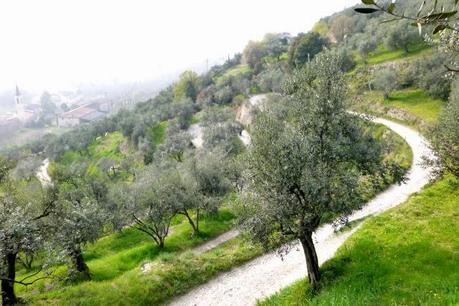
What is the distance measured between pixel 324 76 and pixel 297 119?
3.96 m

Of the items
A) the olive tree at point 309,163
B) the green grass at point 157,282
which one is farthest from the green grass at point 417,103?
the green grass at point 157,282

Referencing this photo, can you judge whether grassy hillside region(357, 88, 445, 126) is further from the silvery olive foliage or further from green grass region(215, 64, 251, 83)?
green grass region(215, 64, 251, 83)

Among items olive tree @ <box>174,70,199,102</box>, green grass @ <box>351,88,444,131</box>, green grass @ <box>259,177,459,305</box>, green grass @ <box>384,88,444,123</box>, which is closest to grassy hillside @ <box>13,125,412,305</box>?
green grass @ <box>259,177,459,305</box>

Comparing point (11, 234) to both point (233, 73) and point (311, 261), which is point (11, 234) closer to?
point (311, 261)

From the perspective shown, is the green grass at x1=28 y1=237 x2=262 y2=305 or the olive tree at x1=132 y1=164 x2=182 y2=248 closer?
the green grass at x1=28 y1=237 x2=262 y2=305

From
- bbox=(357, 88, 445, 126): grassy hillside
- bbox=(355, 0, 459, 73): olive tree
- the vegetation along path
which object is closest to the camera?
bbox=(355, 0, 459, 73): olive tree

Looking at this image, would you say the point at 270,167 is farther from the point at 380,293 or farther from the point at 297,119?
Result: the point at 380,293

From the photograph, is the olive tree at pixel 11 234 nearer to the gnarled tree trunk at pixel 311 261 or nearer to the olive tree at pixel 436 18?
the gnarled tree trunk at pixel 311 261

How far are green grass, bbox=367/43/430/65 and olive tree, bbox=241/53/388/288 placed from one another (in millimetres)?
82403

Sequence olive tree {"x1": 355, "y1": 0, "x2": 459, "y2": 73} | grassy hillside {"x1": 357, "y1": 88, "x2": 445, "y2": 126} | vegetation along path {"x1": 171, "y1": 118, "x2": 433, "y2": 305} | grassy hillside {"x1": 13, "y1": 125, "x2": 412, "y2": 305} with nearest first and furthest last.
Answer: olive tree {"x1": 355, "y1": 0, "x2": 459, "y2": 73}, vegetation along path {"x1": 171, "y1": 118, "x2": 433, "y2": 305}, grassy hillside {"x1": 13, "y1": 125, "x2": 412, "y2": 305}, grassy hillside {"x1": 357, "y1": 88, "x2": 445, "y2": 126}

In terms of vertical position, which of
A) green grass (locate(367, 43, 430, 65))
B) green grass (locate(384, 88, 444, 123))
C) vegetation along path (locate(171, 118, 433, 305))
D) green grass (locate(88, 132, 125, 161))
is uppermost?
green grass (locate(367, 43, 430, 65))

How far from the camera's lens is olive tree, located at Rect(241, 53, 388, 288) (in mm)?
24812

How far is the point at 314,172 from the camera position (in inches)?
976

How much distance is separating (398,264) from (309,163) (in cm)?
1066
